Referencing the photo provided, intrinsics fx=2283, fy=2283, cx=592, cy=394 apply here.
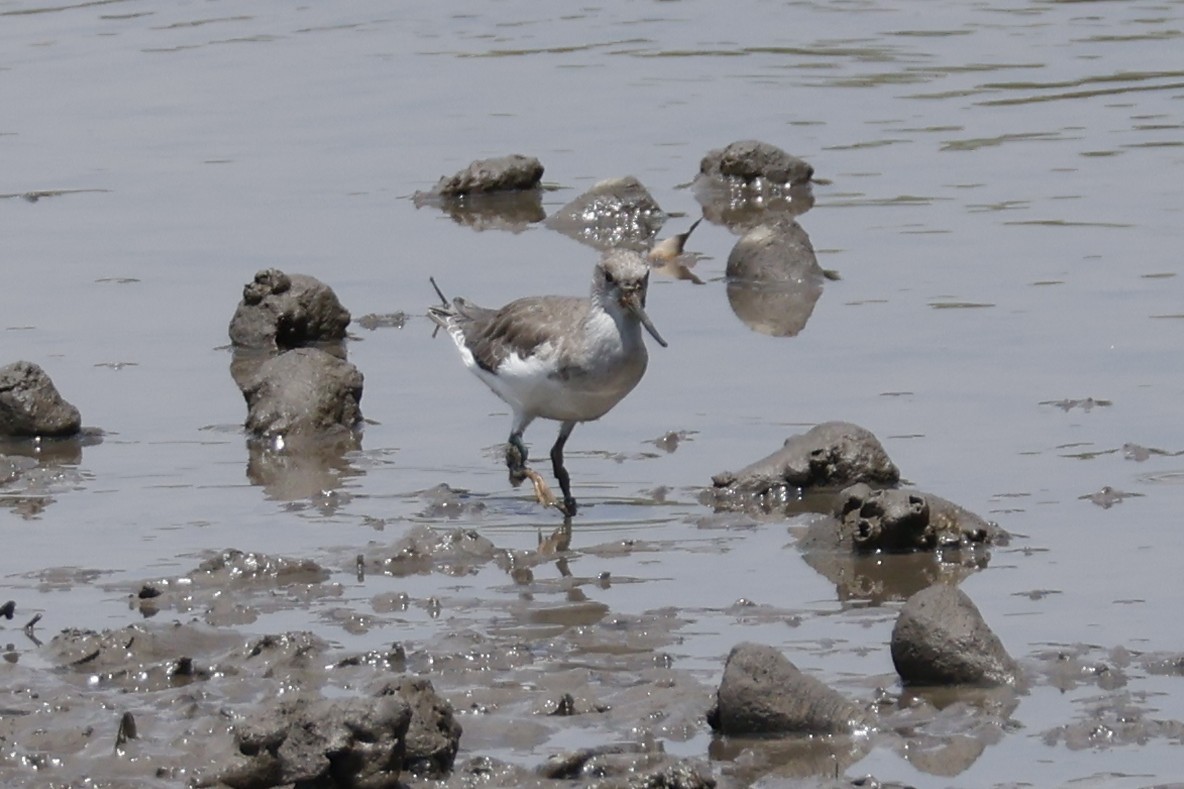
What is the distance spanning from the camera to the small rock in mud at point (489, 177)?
57.9 feet

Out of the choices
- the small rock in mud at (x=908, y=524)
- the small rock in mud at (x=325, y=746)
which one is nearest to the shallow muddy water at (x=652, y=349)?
the small rock in mud at (x=908, y=524)

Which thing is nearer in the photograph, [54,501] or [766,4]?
[54,501]

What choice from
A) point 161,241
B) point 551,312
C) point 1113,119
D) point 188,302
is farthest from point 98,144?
point 551,312

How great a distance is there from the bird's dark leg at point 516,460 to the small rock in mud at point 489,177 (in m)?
6.96

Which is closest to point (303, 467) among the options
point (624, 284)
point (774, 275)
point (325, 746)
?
point (624, 284)

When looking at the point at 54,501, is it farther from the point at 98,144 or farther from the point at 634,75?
the point at 634,75

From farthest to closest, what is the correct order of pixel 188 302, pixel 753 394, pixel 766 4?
pixel 766 4
pixel 188 302
pixel 753 394

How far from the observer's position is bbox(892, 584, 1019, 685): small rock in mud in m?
7.52

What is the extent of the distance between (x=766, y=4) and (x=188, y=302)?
13.2m

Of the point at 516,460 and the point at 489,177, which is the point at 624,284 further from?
the point at 489,177

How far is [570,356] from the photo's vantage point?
10516 mm

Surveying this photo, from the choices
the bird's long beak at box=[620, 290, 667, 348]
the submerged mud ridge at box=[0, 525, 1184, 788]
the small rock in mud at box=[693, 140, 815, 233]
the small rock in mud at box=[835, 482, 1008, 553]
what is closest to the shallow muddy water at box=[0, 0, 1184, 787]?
the submerged mud ridge at box=[0, 525, 1184, 788]

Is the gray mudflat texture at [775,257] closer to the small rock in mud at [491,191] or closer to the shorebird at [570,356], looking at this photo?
the small rock in mud at [491,191]

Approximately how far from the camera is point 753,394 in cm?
1215
